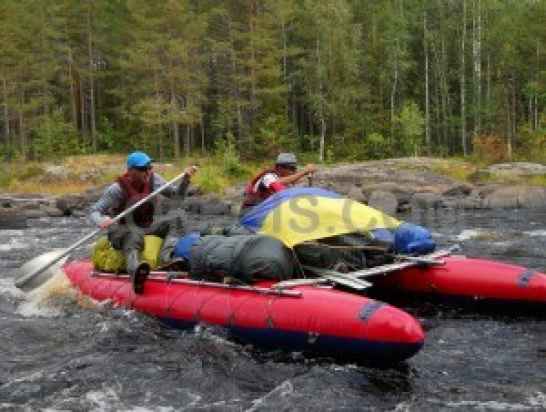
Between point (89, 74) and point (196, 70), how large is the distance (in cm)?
558

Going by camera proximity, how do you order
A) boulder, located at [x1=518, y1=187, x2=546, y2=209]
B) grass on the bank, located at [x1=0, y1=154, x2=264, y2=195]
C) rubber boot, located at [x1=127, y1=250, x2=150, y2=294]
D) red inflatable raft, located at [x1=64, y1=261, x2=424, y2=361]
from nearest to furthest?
red inflatable raft, located at [x1=64, y1=261, x2=424, y2=361] < rubber boot, located at [x1=127, y1=250, x2=150, y2=294] < boulder, located at [x1=518, y1=187, x2=546, y2=209] < grass on the bank, located at [x1=0, y1=154, x2=264, y2=195]

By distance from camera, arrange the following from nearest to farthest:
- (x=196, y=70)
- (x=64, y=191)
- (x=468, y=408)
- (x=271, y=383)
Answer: (x=468, y=408) → (x=271, y=383) → (x=64, y=191) → (x=196, y=70)

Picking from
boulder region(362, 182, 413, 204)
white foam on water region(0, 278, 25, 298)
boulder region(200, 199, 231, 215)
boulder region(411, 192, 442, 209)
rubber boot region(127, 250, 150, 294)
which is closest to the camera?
rubber boot region(127, 250, 150, 294)

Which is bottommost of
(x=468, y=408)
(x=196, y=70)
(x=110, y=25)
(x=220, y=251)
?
(x=468, y=408)

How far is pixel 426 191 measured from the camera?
21250mm

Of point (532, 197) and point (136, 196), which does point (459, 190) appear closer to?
point (532, 197)

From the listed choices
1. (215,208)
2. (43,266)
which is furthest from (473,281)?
(215,208)

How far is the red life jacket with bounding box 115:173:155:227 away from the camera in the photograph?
7.82 metres

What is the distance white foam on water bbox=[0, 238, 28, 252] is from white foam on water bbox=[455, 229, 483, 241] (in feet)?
26.4

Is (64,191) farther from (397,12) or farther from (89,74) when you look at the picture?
(397,12)

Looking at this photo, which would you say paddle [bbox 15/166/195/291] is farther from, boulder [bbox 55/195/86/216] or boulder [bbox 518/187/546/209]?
boulder [bbox 518/187/546/209]

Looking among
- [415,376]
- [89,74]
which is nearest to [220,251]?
[415,376]

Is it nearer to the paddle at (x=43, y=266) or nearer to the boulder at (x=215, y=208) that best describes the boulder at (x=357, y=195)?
the boulder at (x=215, y=208)

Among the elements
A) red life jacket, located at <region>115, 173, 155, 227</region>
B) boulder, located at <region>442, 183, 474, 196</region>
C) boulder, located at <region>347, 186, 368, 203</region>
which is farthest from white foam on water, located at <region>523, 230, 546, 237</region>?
red life jacket, located at <region>115, 173, 155, 227</region>
